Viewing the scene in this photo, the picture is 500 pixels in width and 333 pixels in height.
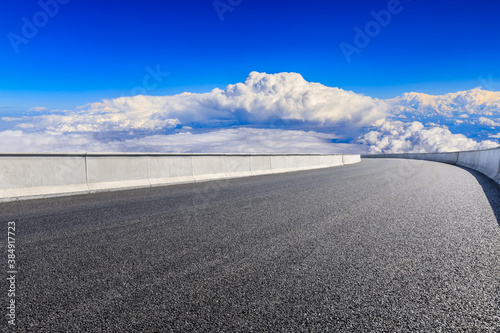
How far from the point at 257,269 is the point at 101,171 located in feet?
25.7

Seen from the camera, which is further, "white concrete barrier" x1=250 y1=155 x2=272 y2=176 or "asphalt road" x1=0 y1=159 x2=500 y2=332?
"white concrete barrier" x1=250 y1=155 x2=272 y2=176

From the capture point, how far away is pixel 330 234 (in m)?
4.86

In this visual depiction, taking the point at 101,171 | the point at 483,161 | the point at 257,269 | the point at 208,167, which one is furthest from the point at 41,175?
the point at 483,161

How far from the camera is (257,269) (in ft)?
11.4

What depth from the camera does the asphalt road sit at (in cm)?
252

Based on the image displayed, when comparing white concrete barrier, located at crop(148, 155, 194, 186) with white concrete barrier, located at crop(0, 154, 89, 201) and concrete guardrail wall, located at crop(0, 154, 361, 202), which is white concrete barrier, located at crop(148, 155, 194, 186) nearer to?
concrete guardrail wall, located at crop(0, 154, 361, 202)

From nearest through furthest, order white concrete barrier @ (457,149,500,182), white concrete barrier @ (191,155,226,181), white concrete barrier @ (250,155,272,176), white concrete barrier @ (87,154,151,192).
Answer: white concrete barrier @ (87,154,151,192), white concrete barrier @ (191,155,226,181), white concrete barrier @ (457,149,500,182), white concrete barrier @ (250,155,272,176)

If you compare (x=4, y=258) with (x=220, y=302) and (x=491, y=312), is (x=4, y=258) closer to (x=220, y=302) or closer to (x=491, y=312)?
(x=220, y=302)

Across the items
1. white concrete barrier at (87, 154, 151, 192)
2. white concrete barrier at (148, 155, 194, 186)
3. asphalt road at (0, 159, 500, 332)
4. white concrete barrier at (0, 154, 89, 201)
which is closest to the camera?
asphalt road at (0, 159, 500, 332)

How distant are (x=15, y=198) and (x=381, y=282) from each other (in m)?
8.35

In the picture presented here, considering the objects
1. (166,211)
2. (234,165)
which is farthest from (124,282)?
(234,165)

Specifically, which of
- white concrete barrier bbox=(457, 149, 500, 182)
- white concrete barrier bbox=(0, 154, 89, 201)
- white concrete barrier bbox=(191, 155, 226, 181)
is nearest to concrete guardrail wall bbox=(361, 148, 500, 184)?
white concrete barrier bbox=(457, 149, 500, 182)

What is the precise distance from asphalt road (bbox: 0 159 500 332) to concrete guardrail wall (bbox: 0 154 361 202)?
1.88 m

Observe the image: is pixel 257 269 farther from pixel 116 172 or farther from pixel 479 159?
pixel 479 159
